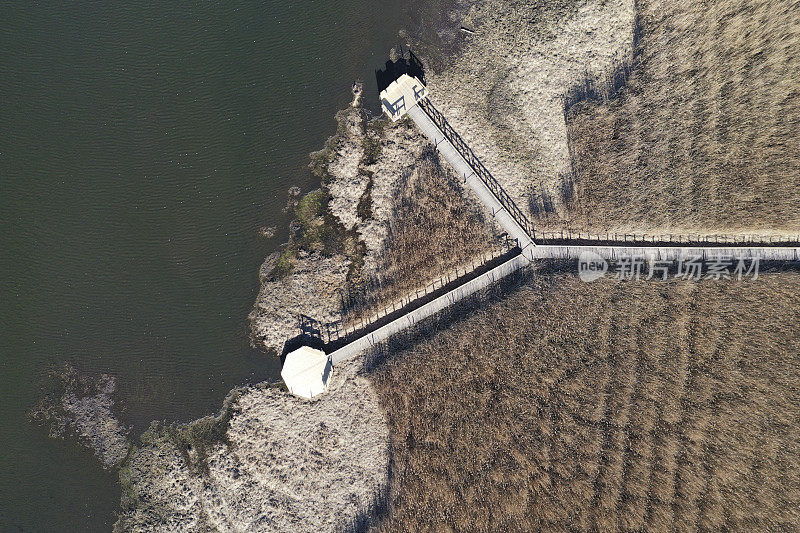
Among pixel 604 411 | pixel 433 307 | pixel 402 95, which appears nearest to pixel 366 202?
pixel 402 95

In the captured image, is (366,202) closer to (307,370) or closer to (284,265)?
(284,265)

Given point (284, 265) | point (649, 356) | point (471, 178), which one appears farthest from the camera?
point (284, 265)

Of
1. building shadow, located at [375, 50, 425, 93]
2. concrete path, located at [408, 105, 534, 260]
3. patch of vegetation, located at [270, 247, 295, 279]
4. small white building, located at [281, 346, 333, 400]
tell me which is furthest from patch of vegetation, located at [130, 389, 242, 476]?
building shadow, located at [375, 50, 425, 93]

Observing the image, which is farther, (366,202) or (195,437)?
(195,437)

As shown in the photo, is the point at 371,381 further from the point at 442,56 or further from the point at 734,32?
the point at 734,32

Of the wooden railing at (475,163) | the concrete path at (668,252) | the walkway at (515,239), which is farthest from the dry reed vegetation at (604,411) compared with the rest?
the wooden railing at (475,163)

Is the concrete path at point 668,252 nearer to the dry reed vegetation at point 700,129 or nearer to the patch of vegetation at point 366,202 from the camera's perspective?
the dry reed vegetation at point 700,129
